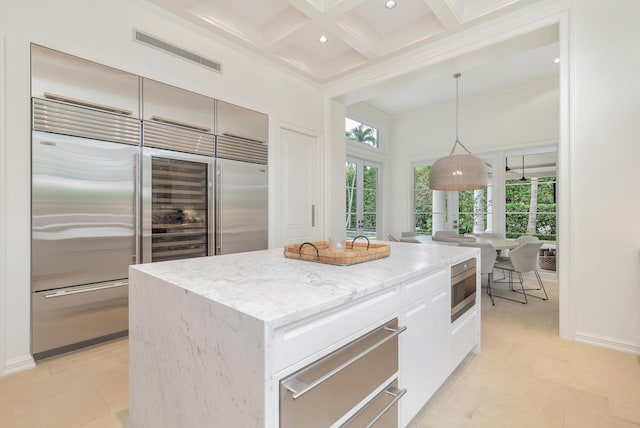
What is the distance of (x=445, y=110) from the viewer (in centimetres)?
604

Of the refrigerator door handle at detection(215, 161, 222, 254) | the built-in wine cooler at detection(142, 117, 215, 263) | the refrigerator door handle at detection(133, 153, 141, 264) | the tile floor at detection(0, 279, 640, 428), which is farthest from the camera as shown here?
the refrigerator door handle at detection(215, 161, 222, 254)

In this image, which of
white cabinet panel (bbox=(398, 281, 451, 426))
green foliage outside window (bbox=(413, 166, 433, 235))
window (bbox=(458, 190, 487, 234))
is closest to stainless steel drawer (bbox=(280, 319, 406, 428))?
white cabinet panel (bbox=(398, 281, 451, 426))

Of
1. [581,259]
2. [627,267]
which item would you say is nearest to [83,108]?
[581,259]

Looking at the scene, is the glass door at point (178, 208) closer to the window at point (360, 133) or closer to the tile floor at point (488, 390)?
the tile floor at point (488, 390)

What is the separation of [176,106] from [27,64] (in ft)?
3.52

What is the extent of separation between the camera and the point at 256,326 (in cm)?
83

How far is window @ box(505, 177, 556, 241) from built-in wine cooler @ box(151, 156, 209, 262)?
5.13 metres

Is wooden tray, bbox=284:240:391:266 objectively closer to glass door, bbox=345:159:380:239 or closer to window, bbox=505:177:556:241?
glass door, bbox=345:159:380:239

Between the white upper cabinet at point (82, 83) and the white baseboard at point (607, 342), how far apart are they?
443 centimetres

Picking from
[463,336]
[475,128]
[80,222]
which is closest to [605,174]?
[463,336]

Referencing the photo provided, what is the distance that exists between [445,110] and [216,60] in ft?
14.9

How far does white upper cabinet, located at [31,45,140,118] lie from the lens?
2.28 m

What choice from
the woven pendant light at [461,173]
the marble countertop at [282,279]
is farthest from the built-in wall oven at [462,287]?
the woven pendant light at [461,173]

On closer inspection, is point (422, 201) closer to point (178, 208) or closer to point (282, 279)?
point (178, 208)
